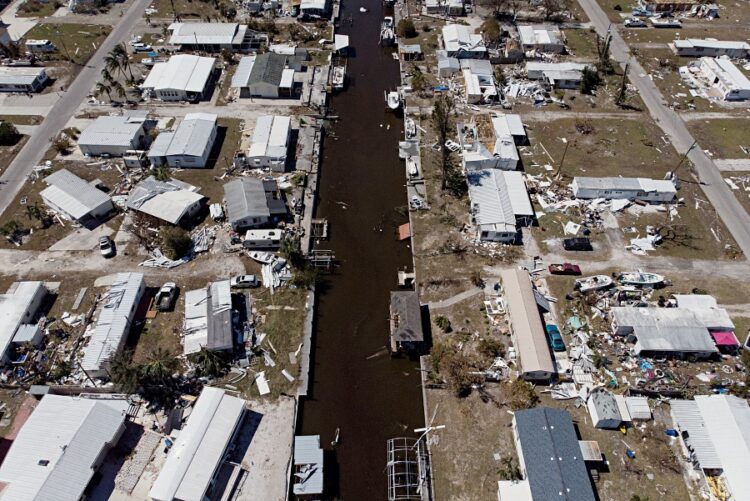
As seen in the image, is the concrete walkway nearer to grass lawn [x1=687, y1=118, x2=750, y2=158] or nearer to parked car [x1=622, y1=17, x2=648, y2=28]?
grass lawn [x1=687, y1=118, x2=750, y2=158]

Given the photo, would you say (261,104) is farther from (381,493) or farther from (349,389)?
(381,493)

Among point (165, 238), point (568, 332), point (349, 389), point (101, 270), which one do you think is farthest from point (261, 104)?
point (568, 332)

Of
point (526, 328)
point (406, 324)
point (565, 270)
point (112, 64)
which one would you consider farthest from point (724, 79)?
point (112, 64)

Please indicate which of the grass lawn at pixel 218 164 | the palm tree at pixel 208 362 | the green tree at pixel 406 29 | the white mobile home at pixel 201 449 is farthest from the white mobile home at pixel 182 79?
the white mobile home at pixel 201 449

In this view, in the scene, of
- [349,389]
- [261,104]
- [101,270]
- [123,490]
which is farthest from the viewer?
[261,104]

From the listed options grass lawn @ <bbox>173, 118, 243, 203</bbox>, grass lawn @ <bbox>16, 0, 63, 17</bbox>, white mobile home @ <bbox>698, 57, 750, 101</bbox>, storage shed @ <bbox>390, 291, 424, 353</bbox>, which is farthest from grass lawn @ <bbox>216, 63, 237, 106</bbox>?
white mobile home @ <bbox>698, 57, 750, 101</bbox>

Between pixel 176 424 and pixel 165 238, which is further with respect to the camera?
pixel 165 238

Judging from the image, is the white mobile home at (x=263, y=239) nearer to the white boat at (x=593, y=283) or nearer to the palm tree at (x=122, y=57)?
the white boat at (x=593, y=283)
